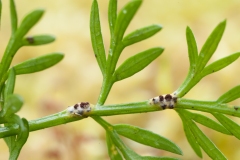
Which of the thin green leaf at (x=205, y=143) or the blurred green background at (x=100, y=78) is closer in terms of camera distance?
the thin green leaf at (x=205, y=143)

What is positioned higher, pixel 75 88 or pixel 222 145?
pixel 75 88

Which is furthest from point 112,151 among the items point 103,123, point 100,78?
point 100,78

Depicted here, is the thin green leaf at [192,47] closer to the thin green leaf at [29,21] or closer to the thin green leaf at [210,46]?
the thin green leaf at [210,46]

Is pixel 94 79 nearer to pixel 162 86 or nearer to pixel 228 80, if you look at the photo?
pixel 162 86

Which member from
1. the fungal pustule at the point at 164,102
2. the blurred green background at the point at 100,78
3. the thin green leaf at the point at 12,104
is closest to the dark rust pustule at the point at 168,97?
the fungal pustule at the point at 164,102

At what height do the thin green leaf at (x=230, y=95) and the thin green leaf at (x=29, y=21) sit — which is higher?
the thin green leaf at (x=29, y=21)

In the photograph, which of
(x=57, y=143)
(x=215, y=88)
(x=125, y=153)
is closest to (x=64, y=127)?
(x=57, y=143)
